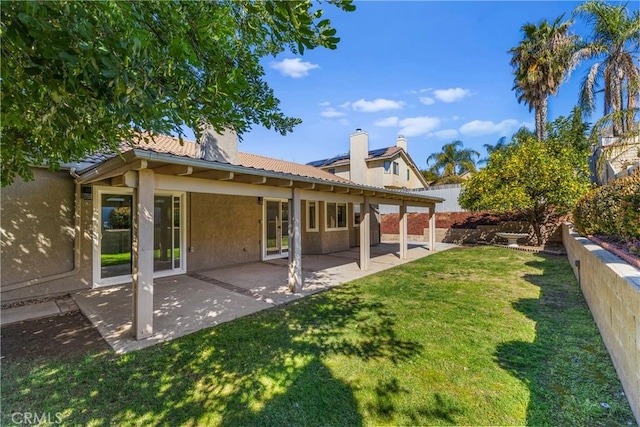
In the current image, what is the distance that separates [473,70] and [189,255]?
511 inches

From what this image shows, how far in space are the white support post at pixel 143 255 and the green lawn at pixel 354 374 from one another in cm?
56

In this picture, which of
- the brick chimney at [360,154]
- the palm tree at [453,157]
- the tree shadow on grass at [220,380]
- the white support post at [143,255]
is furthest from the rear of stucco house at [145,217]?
the palm tree at [453,157]

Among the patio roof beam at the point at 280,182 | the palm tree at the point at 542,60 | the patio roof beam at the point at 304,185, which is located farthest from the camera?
the palm tree at the point at 542,60

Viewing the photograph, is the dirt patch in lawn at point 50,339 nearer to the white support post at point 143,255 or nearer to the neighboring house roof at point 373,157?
the white support post at point 143,255

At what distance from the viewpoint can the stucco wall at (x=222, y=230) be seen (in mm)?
9109

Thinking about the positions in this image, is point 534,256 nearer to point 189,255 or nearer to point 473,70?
point 473,70

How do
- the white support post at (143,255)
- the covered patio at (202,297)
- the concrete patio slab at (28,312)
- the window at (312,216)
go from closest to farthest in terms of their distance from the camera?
the white support post at (143,255), the covered patio at (202,297), the concrete patio slab at (28,312), the window at (312,216)

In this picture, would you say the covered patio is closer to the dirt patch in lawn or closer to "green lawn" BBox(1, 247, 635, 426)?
the dirt patch in lawn

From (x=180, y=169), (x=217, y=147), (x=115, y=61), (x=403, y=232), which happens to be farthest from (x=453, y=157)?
(x=115, y=61)

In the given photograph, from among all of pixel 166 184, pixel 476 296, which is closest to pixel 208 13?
pixel 166 184

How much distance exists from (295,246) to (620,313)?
552 cm

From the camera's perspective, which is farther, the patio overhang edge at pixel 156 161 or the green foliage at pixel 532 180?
the green foliage at pixel 532 180

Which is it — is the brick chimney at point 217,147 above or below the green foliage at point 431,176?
below

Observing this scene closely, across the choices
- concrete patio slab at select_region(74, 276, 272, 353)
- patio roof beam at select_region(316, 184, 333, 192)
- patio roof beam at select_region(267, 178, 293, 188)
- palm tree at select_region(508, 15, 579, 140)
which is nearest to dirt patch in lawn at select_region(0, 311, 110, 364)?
concrete patio slab at select_region(74, 276, 272, 353)
